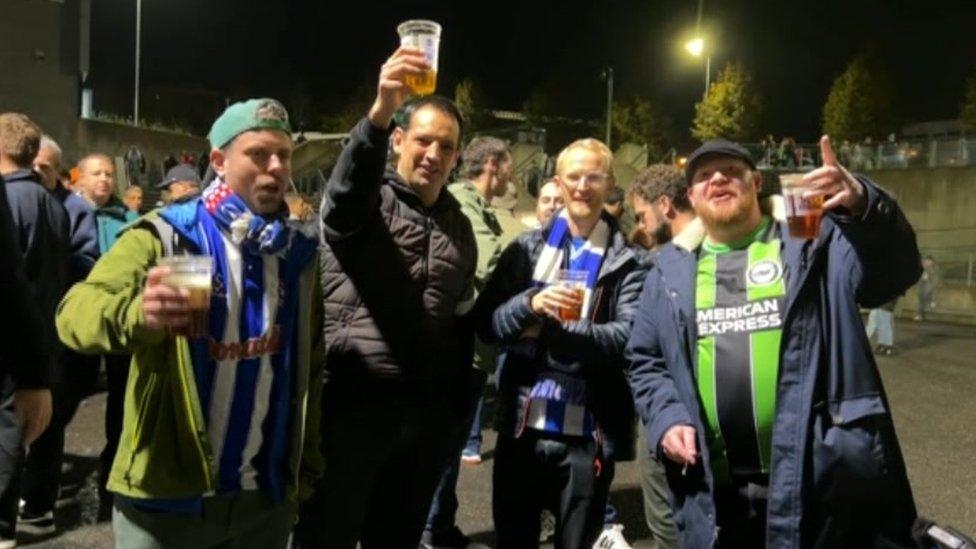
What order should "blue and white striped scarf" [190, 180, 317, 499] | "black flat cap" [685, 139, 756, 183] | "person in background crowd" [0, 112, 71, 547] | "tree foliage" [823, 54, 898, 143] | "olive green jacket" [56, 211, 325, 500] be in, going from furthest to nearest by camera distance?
1. "tree foliage" [823, 54, 898, 143]
2. "person in background crowd" [0, 112, 71, 547]
3. "black flat cap" [685, 139, 756, 183]
4. "blue and white striped scarf" [190, 180, 317, 499]
5. "olive green jacket" [56, 211, 325, 500]

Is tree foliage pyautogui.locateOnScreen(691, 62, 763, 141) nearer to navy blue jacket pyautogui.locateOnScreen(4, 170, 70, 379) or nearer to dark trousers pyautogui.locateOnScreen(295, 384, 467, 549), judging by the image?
navy blue jacket pyautogui.locateOnScreen(4, 170, 70, 379)

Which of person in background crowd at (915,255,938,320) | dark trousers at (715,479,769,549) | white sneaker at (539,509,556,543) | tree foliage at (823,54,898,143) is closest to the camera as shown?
dark trousers at (715,479,769,549)

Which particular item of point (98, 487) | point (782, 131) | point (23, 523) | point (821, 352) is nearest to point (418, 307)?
point (821, 352)

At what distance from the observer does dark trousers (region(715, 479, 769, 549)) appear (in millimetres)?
3180

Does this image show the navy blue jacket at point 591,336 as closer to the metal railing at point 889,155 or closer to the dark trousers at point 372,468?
the dark trousers at point 372,468

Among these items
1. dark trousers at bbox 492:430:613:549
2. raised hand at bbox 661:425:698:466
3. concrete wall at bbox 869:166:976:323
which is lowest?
dark trousers at bbox 492:430:613:549

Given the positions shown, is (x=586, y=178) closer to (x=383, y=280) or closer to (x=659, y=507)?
(x=383, y=280)

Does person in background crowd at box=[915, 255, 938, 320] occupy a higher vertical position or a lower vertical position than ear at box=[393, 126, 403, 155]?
lower

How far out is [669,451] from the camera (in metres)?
3.21

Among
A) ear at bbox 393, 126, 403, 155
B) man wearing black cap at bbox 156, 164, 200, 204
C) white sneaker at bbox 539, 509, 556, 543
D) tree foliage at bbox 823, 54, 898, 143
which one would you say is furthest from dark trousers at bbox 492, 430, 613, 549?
tree foliage at bbox 823, 54, 898, 143

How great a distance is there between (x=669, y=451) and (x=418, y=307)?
1.06 m

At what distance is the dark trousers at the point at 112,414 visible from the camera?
5.67 meters

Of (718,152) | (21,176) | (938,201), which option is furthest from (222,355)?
(938,201)

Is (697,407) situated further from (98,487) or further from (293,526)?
(98,487)
